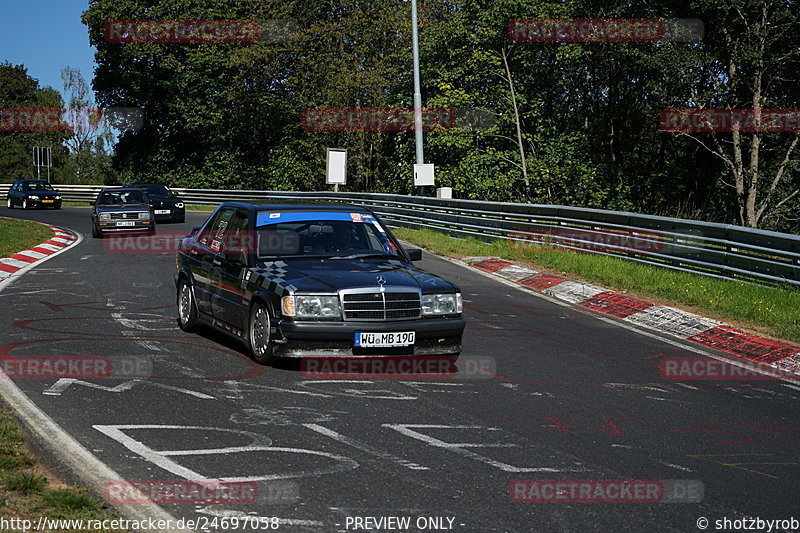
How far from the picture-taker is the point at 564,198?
3556cm

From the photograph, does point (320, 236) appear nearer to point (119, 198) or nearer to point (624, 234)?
point (624, 234)

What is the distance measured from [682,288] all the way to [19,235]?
18.0 m

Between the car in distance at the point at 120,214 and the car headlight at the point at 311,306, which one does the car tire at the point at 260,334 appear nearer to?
the car headlight at the point at 311,306

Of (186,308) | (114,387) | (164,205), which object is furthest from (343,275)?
(164,205)

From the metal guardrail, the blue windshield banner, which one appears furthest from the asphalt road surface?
the metal guardrail

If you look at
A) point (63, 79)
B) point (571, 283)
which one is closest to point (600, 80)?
point (571, 283)

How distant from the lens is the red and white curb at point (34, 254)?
17719 millimetres

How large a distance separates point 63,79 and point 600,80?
8319 centimetres

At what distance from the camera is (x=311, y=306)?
8.74m

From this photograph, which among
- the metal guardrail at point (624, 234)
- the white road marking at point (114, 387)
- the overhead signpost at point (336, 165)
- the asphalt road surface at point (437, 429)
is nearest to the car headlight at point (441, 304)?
the asphalt road surface at point (437, 429)

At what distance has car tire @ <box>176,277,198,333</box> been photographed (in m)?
11.0

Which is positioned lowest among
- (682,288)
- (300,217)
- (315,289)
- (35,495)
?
(35,495)

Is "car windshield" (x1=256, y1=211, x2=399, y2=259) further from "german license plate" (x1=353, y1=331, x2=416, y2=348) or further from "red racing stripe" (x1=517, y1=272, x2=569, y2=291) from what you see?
"red racing stripe" (x1=517, y1=272, x2=569, y2=291)

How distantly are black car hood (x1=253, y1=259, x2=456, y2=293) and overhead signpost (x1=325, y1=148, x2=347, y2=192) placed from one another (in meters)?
24.7
